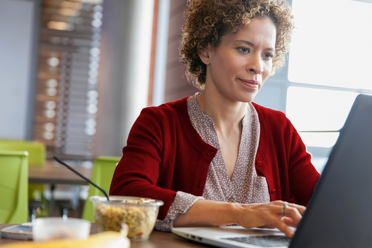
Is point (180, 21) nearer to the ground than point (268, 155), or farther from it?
farther from it

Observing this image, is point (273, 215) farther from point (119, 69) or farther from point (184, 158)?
point (119, 69)

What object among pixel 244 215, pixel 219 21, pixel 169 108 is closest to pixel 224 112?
pixel 169 108

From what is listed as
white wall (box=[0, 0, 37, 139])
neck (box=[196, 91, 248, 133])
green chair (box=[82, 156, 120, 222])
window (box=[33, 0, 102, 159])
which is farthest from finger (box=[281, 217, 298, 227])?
white wall (box=[0, 0, 37, 139])

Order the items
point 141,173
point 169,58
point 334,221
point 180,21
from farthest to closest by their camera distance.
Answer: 1. point 169,58
2. point 180,21
3. point 141,173
4. point 334,221

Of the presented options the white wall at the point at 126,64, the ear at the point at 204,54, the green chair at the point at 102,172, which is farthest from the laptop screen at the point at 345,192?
the white wall at the point at 126,64

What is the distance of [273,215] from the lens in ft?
3.24

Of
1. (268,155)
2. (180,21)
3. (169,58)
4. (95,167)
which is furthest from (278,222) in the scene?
(169,58)

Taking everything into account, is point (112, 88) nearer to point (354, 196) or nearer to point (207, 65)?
point (207, 65)

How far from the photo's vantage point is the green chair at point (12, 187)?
257cm

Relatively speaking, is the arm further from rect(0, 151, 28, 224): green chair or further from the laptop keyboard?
rect(0, 151, 28, 224): green chair

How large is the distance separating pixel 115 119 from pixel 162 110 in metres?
4.26

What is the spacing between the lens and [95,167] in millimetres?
2643

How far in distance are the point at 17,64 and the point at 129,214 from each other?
6256 millimetres

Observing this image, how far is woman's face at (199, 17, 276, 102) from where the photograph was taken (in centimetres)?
140
